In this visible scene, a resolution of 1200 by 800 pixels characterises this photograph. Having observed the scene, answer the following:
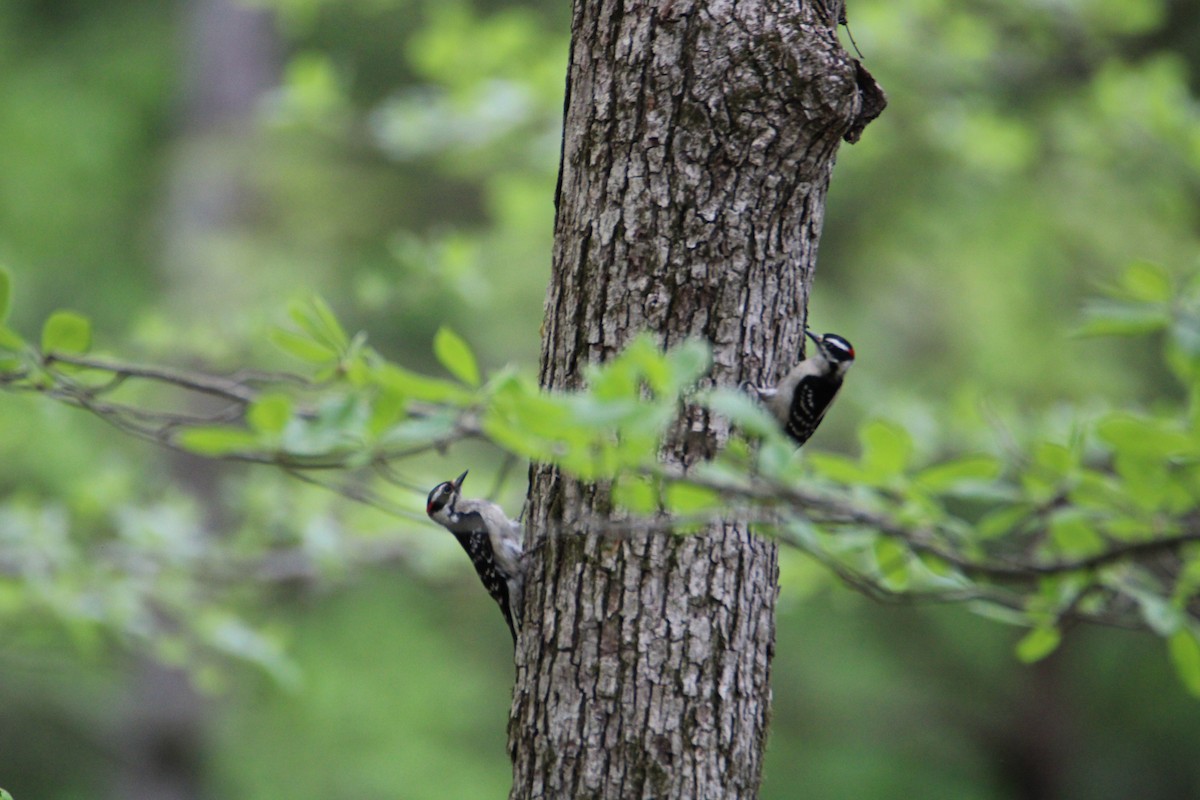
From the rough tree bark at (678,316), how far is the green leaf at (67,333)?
88 cm

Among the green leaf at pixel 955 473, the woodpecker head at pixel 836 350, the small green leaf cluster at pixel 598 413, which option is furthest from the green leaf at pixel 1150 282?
the woodpecker head at pixel 836 350

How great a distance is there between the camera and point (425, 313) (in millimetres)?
8828

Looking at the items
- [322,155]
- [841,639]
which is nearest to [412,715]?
[841,639]

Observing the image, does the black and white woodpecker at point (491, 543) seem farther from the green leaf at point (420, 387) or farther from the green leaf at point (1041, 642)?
the green leaf at point (1041, 642)

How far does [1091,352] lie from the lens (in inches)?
266

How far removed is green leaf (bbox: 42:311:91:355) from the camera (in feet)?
6.12

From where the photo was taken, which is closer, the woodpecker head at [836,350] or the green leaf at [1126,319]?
the green leaf at [1126,319]

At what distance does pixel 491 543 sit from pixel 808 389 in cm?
94

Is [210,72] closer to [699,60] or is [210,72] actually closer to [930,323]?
[930,323]

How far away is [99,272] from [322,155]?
3.00 meters

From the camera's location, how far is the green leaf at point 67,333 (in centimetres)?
186

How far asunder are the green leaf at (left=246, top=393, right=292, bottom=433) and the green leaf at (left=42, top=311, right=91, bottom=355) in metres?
0.51

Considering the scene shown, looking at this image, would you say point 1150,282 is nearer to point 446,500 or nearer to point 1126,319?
point 1126,319

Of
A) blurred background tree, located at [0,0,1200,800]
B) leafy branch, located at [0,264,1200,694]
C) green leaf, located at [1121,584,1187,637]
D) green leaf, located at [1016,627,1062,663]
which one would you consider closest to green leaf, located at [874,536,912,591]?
leafy branch, located at [0,264,1200,694]
